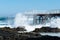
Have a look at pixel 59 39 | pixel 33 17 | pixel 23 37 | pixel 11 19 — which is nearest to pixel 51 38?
pixel 59 39

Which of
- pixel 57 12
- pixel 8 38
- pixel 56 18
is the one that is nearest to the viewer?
pixel 8 38

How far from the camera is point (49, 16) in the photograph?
54188 mm

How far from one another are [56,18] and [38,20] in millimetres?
4076

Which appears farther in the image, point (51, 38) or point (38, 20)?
point (38, 20)

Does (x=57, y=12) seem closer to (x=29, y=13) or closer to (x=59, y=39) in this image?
(x=29, y=13)

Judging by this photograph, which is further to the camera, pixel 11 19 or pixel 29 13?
pixel 11 19

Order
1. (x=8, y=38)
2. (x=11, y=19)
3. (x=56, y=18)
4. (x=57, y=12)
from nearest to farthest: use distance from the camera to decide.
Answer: (x=8, y=38) → (x=57, y=12) → (x=56, y=18) → (x=11, y=19)

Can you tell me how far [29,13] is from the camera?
52.3 metres

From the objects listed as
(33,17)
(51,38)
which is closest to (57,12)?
(33,17)

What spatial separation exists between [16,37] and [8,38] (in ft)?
2.90

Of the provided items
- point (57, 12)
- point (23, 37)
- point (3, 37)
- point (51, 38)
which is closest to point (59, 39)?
point (51, 38)

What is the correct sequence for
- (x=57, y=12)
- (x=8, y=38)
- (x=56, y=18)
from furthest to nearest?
(x=56, y=18) < (x=57, y=12) < (x=8, y=38)

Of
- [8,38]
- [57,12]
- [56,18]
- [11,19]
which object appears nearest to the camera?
[8,38]

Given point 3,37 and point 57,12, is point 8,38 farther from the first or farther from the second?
point 57,12
